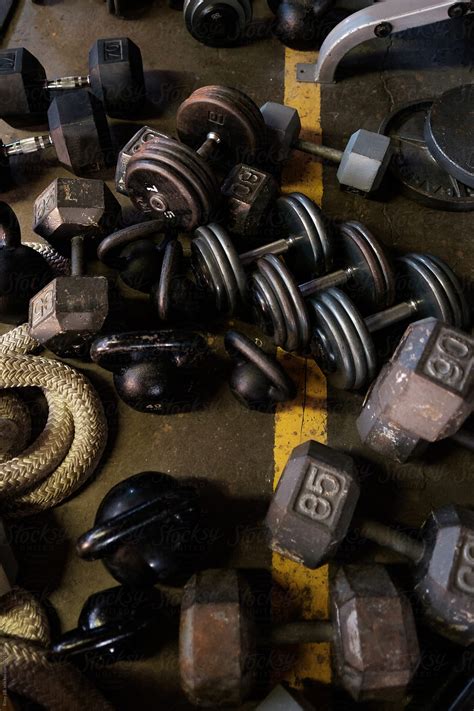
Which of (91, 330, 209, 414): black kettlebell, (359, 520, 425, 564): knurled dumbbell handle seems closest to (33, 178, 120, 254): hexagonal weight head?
(91, 330, 209, 414): black kettlebell

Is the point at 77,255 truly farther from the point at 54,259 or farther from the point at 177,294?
the point at 177,294

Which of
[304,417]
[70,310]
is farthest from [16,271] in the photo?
[304,417]

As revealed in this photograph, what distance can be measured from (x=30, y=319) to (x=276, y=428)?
107cm

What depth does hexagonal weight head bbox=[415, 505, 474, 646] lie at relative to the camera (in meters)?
1.72

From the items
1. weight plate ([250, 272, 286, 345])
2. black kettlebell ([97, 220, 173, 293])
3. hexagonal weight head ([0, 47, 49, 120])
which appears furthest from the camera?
hexagonal weight head ([0, 47, 49, 120])

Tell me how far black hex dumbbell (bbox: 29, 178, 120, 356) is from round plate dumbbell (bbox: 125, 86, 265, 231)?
18cm

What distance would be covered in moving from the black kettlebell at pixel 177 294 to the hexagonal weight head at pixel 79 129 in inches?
28.5

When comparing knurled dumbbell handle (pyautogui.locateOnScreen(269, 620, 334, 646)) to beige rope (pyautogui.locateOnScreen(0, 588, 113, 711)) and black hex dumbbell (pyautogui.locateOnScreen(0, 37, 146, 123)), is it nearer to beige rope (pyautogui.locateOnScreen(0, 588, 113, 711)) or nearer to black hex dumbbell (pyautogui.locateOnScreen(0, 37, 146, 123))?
beige rope (pyautogui.locateOnScreen(0, 588, 113, 711))

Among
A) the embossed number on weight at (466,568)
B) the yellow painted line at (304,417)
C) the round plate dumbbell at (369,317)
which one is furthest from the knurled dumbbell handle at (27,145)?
the embossed number on weight at (466,568)

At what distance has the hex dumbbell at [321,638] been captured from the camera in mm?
1653

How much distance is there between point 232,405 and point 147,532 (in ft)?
2.44

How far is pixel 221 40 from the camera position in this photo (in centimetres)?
318

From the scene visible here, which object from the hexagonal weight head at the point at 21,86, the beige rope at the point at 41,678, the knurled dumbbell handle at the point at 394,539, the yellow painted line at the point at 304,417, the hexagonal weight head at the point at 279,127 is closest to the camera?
the beige rope at the point at 41,678

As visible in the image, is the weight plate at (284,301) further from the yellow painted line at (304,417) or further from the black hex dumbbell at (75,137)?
the black hex dumbbell at (75,137)
